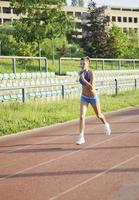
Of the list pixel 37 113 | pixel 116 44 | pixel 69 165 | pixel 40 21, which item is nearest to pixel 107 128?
pixel 69 165

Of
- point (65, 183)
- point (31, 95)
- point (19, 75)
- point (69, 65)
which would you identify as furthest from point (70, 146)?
point (69, 65)

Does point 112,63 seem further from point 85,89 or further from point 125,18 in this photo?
point 125,18

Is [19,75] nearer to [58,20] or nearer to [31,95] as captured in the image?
[31,95]

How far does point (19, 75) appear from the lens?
27.0m

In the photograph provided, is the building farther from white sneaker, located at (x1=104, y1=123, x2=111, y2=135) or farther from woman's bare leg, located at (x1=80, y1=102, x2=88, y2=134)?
woman's bare leg, located at (x1=80, y1=102, x2=88, y2=134)

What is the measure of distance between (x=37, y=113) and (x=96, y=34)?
46.0 metres

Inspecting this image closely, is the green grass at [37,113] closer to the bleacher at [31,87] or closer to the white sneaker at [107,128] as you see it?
the bleacher at [31,87]

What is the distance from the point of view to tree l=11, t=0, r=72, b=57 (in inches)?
1577

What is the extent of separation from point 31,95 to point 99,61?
19248 millimetres

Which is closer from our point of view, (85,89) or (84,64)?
(84,64)

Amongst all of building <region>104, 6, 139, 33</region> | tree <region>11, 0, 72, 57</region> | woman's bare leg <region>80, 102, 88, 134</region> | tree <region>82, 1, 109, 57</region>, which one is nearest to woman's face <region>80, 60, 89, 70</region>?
woman's bare leg <region>80, 102, 88, 134</region>

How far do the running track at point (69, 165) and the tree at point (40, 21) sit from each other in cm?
2520

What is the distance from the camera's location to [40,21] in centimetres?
4100

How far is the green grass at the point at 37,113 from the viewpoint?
1595 cm
